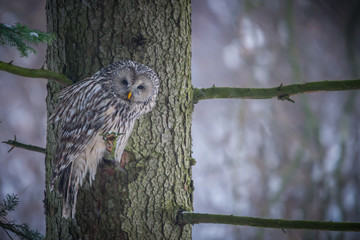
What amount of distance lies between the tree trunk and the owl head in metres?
0.07

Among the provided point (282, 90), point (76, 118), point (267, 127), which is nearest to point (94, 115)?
point (76, 118)

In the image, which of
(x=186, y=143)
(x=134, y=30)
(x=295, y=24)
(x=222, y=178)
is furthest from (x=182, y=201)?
(x=295, y=24)

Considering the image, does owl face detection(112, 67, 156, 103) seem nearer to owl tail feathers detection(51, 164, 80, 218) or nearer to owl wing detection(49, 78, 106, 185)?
owl wing detection(49, 78, 106, 185)

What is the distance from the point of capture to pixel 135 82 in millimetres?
2492

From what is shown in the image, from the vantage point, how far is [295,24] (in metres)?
7.17

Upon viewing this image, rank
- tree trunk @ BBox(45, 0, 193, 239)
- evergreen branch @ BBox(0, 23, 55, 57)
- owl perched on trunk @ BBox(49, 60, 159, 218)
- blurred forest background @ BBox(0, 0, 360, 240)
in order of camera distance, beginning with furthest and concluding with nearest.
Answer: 1. blurred forest background @ BBox(0, 0, 360, 240)
2. owl perched on trunk @ BBox(49, 60, 159, 218)
3. tree trunk @ BBox(45, 0, 193, 239)
4. evergreen branch @ BBox(0, 23, 55, 57)

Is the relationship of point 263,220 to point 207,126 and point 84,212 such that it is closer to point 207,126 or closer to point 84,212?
point 84,212

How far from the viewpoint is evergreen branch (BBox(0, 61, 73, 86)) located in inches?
77.8

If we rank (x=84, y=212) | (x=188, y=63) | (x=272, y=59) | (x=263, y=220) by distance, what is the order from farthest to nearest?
1. (x=272, y=59)
2. (x=188, y=63)
3. (x=84, y=212)
4. (x=263, y=220)

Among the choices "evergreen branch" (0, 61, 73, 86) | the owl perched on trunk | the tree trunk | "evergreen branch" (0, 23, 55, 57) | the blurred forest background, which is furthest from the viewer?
the blurred forest background

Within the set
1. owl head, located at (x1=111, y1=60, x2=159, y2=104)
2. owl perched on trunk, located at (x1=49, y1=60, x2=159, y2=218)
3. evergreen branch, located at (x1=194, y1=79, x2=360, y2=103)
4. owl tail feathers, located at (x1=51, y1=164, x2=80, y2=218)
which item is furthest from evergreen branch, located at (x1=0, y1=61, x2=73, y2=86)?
evergreen branch, located at (x1=194, y1=79, x2=360, y2=103)

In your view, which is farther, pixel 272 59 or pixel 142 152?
pixel 272 59

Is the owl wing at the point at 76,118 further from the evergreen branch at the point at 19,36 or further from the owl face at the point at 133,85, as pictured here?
the evergreen branch at the point at 19,36

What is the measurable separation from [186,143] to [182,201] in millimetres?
396
